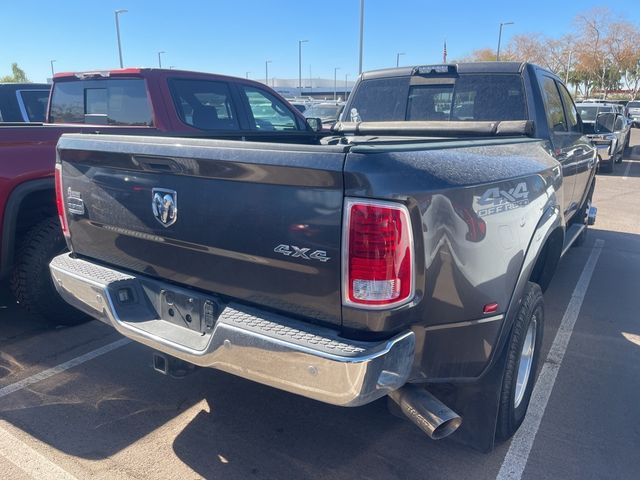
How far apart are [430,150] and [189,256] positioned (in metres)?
1.21

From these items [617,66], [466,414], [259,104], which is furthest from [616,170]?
[617,66]

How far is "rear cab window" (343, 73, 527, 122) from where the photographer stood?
4.05 meters

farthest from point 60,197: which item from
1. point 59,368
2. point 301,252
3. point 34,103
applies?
point 34,103

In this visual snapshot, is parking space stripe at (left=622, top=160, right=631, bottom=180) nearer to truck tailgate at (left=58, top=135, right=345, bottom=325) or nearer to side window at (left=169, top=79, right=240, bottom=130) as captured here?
side window at (left=169, top=79, right=240, bottom=130)

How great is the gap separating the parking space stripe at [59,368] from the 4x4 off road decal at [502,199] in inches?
118

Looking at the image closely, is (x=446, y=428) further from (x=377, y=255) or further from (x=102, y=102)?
(x=102, y=102)

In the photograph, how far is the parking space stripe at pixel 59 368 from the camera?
342 cm

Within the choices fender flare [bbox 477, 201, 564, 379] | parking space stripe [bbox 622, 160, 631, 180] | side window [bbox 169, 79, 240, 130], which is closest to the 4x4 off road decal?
fender flare [bbox 477, 201, 564, 379]

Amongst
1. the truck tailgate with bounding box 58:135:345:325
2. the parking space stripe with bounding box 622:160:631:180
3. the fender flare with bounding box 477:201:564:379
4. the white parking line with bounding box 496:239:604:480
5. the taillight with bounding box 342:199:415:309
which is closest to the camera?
the taillight with bounding box 342:199:415:309

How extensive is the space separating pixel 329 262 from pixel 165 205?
94 centimetres

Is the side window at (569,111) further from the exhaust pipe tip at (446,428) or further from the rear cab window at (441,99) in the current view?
the exhaust pipe tip at (446,428)

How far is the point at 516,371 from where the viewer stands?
2.70m

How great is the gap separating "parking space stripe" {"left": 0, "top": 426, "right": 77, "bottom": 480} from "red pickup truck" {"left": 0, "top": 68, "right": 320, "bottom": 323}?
142cm

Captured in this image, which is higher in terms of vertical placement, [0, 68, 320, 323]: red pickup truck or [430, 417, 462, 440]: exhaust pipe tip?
[0, 68, 320, 323]: red pickup truck
